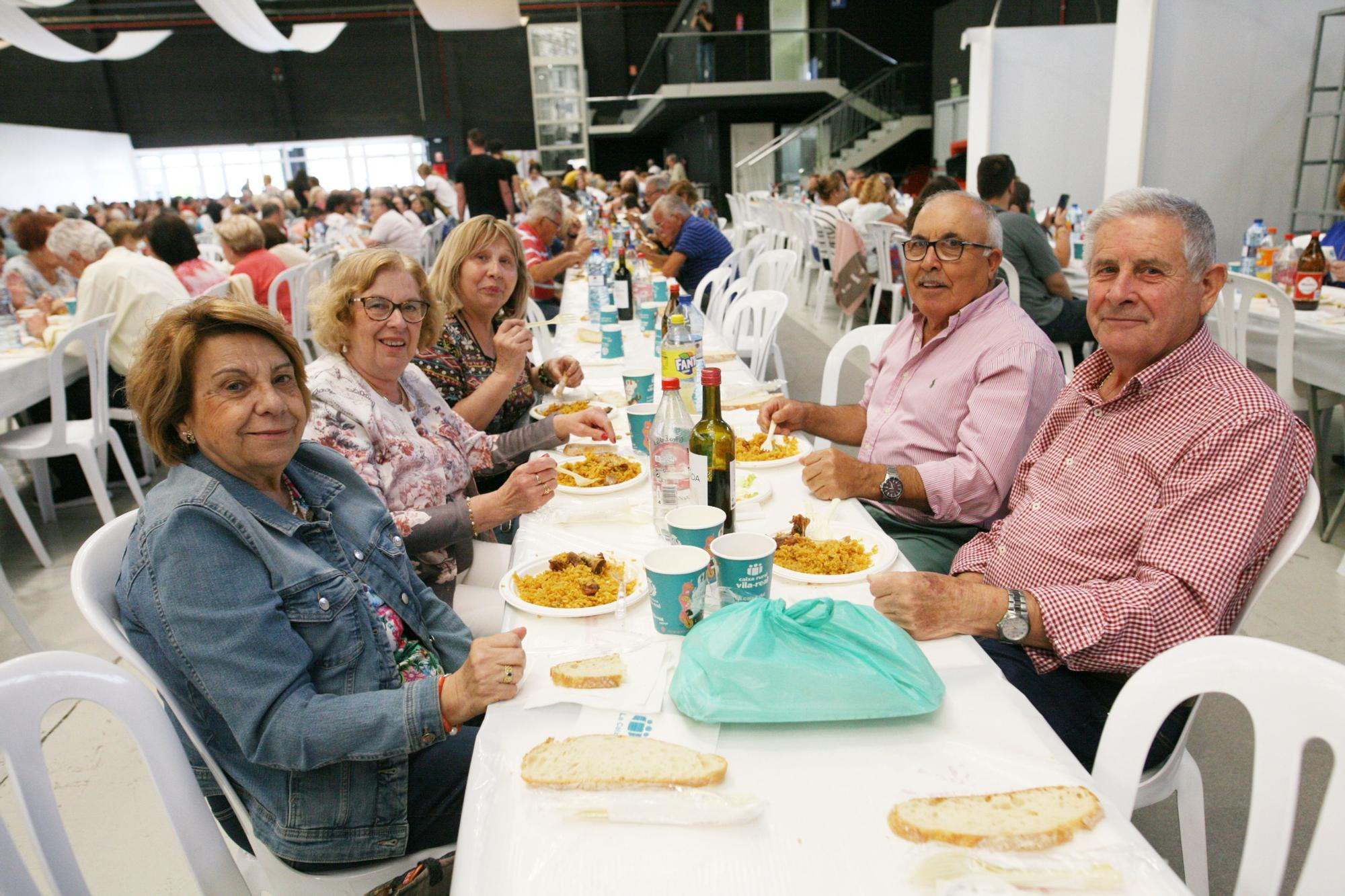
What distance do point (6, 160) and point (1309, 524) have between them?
756 inches

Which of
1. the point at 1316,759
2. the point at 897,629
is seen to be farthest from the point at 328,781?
the point at 1316,759

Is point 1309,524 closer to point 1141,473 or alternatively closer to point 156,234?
point 1141,473

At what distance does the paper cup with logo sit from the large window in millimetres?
21074

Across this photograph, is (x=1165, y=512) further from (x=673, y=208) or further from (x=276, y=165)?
(x=276, y=165)

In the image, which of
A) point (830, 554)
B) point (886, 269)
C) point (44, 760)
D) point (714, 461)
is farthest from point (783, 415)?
point (886, 269)

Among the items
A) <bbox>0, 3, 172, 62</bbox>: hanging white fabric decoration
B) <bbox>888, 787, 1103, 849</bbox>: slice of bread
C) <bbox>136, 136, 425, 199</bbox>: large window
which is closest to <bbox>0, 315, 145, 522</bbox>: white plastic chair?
<bbox>888, 787, 1103, 849</bbox>: slice of bread

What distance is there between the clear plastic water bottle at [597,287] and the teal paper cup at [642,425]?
1705mm

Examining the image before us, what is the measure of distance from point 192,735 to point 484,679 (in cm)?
42

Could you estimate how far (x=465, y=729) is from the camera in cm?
140

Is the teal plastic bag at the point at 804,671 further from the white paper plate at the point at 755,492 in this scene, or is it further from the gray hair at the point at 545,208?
the gray hair at the point at 545,208

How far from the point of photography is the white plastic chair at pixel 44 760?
97cm

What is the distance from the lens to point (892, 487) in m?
1.89

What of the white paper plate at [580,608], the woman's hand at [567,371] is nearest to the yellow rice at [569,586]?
the white paper plate at [580,608]

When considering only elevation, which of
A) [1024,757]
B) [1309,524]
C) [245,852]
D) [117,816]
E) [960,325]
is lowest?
[117,816]
